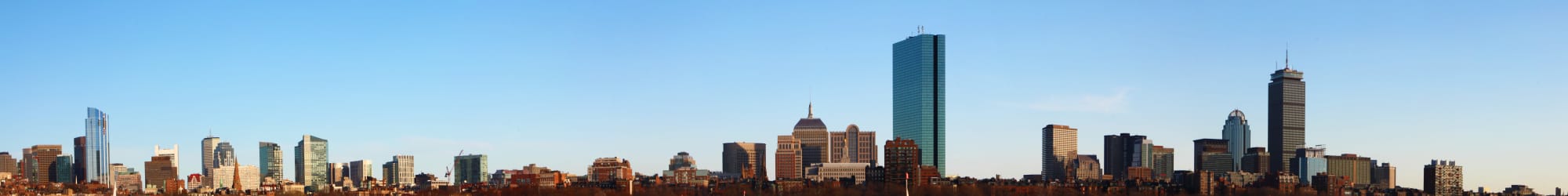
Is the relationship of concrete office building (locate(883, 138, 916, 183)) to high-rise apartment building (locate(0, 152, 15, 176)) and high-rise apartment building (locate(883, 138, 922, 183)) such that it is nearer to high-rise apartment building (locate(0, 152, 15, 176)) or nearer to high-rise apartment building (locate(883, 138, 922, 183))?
high-rise apartment building (locate(883, 138, 922, 183))

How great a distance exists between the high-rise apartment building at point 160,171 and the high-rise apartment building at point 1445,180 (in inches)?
4497

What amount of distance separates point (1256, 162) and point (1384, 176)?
77.8 feet

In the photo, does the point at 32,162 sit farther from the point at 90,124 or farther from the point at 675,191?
the point at 675,191

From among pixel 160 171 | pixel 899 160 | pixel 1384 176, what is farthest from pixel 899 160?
pixel 160 171

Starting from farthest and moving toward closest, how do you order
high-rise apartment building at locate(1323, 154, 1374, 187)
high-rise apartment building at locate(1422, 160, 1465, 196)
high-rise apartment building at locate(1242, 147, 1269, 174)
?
high-rise apartment building at locate(1242, 147, 1269, 174), high-rise apartment building at locate(1323, 154, 1374, 187), high-rise apartment building at locate(1422, 160, 1465, 196)

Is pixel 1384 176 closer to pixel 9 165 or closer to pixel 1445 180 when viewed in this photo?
pixel 1445 180

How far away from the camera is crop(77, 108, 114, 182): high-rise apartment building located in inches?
7136

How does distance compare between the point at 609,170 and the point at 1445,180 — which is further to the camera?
the point at 609,170

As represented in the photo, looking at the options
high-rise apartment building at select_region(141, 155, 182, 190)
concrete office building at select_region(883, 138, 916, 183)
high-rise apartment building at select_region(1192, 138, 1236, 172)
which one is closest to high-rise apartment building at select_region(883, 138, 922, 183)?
concrete office building at select_region(883, 138, 916, 183)

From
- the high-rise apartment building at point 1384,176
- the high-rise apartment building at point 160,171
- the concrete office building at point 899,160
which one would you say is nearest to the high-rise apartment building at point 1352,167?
the high-rise apartment building at point 1384,176

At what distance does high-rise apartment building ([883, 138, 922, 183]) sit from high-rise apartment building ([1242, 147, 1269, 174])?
4272 cm

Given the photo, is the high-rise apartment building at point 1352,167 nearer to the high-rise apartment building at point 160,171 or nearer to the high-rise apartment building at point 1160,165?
the high-rise apartment building at point 1160,165

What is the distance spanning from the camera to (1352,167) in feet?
591

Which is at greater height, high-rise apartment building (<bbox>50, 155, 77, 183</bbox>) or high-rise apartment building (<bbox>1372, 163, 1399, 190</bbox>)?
high-rise apartment building (<bbox>50, 155, 77, 183</bbox>)
